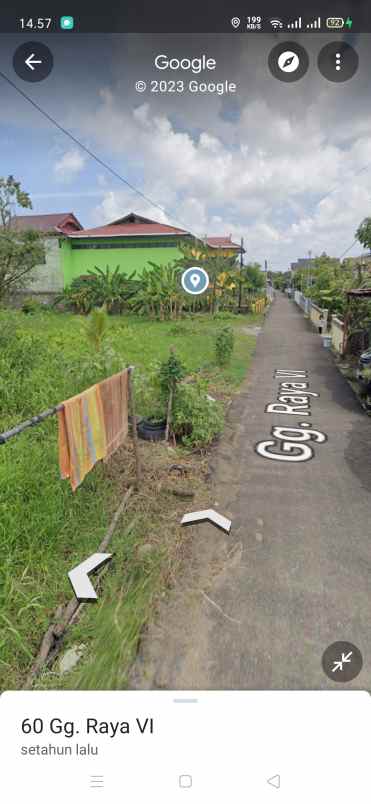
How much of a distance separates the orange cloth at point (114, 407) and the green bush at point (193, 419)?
64.2 inches

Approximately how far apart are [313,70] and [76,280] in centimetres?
2181

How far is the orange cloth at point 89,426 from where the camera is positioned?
268 cm

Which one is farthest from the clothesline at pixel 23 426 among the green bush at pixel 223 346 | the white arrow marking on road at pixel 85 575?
the green bush at pixel 223 346

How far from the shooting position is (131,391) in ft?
13.0

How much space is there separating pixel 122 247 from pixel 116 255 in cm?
59

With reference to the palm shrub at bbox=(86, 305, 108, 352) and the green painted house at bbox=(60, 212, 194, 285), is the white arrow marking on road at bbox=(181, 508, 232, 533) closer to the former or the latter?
the palm shrub at bbox=(86, 305, 108, 352)

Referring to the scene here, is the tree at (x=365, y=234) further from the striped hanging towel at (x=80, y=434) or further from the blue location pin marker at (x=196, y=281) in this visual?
the striped hanging towel at (x=80, y=434)

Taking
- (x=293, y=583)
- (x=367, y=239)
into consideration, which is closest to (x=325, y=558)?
(x=293, y=583)

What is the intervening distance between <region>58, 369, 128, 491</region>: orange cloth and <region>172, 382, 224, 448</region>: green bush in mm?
1762

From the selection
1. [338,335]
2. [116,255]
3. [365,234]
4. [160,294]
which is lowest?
[338,335]

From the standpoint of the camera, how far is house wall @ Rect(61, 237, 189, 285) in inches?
850

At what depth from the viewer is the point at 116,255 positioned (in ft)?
73.4
